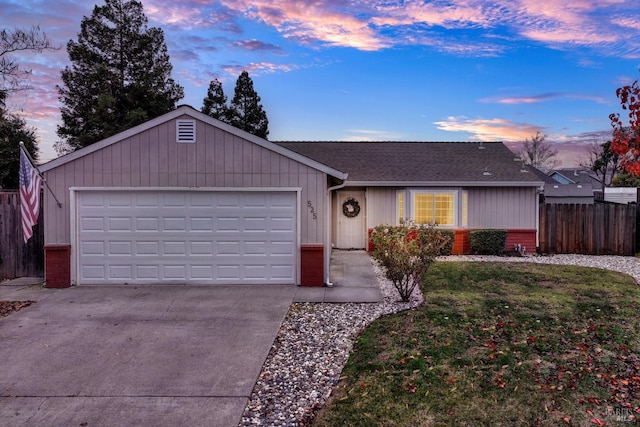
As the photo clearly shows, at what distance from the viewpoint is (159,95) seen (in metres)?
26.3

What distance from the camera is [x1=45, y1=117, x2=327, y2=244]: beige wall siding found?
973cm

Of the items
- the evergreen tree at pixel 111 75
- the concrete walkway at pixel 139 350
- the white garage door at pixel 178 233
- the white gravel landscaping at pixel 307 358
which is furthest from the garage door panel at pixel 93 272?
the evergreen tree at pixel 111 75

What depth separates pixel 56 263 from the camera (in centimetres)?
974

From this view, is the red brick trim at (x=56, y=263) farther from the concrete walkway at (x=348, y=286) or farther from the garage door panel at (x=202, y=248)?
the concrete walkway at (x=348, y=286)

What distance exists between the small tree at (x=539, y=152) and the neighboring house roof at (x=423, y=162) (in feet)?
142

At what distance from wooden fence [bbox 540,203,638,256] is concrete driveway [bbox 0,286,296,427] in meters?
10.6

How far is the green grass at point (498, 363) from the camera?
4.28m

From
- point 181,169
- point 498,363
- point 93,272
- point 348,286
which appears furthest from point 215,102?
point 498,363

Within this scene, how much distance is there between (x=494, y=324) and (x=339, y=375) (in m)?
3.21

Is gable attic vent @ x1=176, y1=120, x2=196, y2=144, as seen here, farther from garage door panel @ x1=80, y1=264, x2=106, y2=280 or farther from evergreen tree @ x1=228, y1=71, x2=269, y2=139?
evergreen tree @ x1=228, y1=71, x2=269, y2=139

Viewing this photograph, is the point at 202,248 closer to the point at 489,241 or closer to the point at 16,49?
the point at 489,241

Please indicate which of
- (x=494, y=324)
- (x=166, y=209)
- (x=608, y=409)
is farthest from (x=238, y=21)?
(x=608, y=409)

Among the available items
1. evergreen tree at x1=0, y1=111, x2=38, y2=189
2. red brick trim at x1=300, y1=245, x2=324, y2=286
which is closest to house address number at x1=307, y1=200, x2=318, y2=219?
red brick trim at x1=300, y1=245, x2=324, y2=286

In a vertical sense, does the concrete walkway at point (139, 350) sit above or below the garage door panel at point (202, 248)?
below
